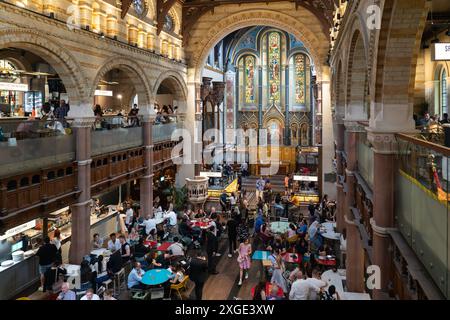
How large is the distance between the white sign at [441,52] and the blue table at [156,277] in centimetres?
751

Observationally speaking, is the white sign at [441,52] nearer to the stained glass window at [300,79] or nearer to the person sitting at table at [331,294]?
the person sitting at table at [331,294]

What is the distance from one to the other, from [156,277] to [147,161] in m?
8.86

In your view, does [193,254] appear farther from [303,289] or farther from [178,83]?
[178,83]

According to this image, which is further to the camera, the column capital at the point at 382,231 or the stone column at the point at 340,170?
the stone column at the point at 340,170

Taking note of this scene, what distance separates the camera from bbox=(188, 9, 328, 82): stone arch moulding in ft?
70.6

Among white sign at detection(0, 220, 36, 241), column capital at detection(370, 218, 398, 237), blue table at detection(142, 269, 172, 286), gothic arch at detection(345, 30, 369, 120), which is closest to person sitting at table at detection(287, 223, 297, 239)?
gothic arch at detection(345, 30, 369, 120)

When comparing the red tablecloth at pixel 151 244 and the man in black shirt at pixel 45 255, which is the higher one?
the man in black shirt at pixel 45 255

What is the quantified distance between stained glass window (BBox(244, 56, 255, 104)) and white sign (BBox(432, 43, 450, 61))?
92.7 ft

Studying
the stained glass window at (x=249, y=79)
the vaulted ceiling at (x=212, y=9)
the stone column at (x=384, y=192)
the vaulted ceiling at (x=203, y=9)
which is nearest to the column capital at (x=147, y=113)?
the vaulted ceiling at (x=203, y=9)

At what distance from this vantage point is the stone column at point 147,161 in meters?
17.7

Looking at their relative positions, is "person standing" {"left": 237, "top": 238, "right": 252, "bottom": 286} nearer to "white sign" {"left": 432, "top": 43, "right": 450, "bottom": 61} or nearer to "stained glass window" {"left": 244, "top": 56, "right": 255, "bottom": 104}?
"white sign" {"left": 432, "top": 43, "right": 450, "bottom": 61}

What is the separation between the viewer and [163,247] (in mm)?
12648
